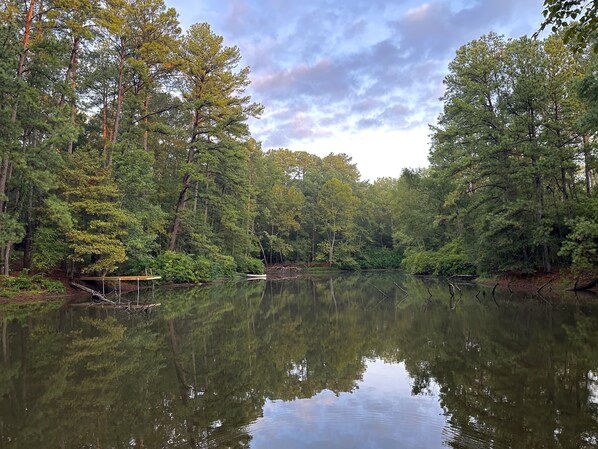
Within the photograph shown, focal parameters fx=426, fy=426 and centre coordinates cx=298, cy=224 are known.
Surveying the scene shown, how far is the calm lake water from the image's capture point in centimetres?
514

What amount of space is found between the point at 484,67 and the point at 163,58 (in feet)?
60.2

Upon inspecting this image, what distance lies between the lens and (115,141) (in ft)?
79.0

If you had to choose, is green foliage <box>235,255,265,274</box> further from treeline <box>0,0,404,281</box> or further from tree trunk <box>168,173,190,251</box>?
tree trunk <box>168,173,190,251</box>

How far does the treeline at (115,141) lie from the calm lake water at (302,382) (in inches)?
318

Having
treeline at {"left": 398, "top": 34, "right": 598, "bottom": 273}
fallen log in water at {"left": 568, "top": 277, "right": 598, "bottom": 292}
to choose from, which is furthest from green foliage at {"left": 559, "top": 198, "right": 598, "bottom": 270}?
fallen log in water at {"left": 568, "top": 277, "right": 598, "bottom": 292}

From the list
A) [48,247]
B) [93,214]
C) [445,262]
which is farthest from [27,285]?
[445,262]

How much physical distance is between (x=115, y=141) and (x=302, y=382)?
827 inches

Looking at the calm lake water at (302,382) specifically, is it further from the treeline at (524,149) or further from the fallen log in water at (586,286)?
the treeline at (524,149)

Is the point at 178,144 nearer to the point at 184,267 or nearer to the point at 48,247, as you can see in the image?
the point at 184,267

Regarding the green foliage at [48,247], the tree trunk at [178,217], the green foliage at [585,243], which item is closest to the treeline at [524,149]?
the green foliage at [585,243]

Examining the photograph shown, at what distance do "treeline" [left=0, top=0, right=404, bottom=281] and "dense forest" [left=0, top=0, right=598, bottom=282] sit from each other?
104 millimetres

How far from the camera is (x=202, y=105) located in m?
28.8

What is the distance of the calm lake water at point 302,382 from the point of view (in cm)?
514

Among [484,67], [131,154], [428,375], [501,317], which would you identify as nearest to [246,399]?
[428,375]
